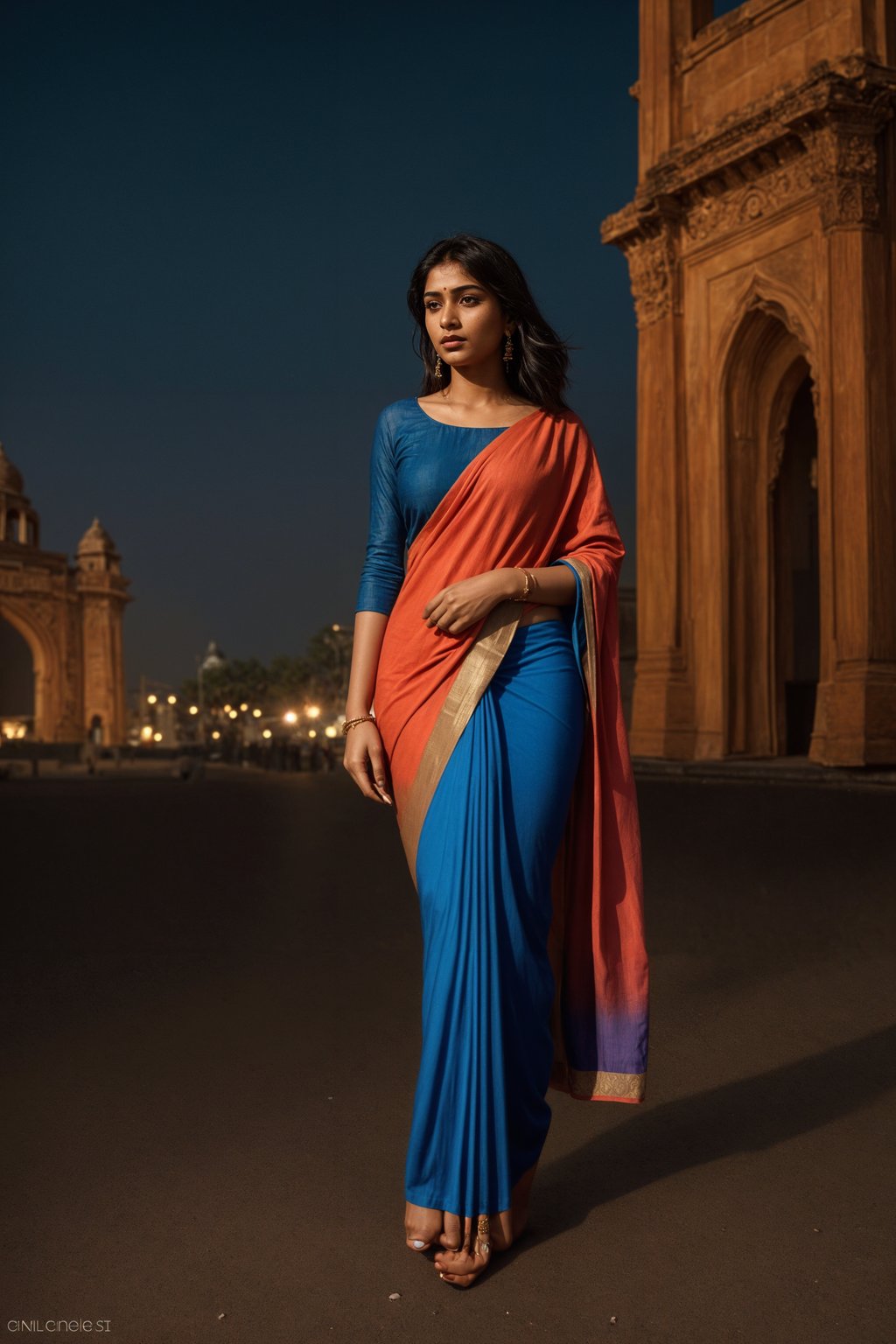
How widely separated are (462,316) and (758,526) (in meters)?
19.2

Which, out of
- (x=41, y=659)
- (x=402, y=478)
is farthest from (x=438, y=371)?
(x=41, y=659)

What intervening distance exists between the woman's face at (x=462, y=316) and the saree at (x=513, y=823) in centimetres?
22

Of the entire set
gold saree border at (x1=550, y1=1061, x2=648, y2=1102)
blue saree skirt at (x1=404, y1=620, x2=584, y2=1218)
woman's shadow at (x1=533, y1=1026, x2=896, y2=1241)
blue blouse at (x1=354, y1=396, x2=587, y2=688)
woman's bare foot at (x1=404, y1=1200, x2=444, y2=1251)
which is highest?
blue blouse at (x1=354, y1=396, x2=587, y2=688)

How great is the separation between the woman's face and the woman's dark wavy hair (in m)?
0.02

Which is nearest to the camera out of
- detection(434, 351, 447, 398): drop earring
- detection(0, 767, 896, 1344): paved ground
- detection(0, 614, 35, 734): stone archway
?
detection(0, 767, 896, 1344): paved ground

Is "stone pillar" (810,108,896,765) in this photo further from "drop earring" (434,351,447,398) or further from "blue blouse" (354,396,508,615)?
"blue blouse" (354,396,508,615)

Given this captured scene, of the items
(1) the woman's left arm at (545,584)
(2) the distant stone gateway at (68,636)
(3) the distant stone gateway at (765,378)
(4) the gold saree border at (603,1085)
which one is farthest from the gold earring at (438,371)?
(2) the distant stone gateway at (68,636)

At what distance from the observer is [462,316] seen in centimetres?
286

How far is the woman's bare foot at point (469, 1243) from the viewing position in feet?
7.87

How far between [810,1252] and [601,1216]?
1.55ft

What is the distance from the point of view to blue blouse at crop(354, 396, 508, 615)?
2814mm

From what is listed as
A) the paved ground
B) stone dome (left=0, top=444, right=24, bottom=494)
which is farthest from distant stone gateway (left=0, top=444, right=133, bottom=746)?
the paved ground

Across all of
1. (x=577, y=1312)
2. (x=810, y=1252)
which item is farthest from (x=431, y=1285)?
(x=810, y=1252)

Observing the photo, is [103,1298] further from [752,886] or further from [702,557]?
[702,557]
